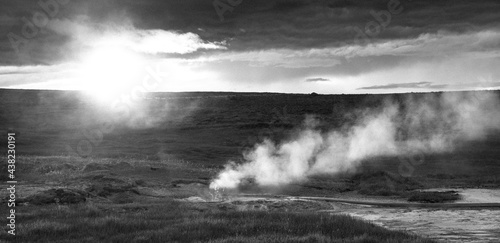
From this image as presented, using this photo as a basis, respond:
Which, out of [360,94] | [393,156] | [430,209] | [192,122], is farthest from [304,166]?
[360,94]

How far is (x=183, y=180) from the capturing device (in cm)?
3944

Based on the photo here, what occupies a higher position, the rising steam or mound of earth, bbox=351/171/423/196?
the rising steam

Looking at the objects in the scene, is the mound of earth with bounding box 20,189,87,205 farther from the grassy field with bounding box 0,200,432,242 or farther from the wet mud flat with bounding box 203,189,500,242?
the wet mud flat with bounding box 203,189,500,242

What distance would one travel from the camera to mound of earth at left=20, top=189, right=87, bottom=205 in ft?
88.7

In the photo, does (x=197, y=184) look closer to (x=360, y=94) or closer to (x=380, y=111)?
(x=380, y=111)

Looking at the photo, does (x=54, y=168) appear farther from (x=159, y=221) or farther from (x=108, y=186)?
(x=159, y=221)

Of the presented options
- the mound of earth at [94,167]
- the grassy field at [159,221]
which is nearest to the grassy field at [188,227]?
the grassy field at [159,221]

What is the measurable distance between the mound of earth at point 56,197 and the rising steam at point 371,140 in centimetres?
1106

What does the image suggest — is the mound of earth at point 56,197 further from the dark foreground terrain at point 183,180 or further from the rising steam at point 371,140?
the rising steam at point 371,140

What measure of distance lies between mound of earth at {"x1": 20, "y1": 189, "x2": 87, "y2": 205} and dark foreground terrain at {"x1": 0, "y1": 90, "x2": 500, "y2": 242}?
0.06m

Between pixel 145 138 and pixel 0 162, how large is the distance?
40.1 meters

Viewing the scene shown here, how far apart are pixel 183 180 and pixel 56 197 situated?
13033mm

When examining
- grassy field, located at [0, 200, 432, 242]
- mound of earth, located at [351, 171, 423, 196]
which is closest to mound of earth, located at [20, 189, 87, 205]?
grassy field, located at [0, 200, 432, 242]

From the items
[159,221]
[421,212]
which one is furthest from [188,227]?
[421,212]
